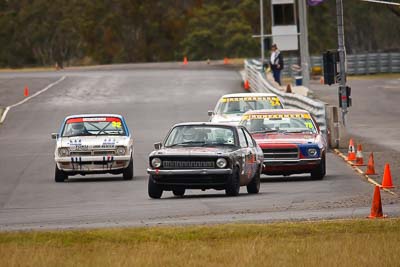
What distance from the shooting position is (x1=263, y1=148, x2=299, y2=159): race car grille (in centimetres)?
2420

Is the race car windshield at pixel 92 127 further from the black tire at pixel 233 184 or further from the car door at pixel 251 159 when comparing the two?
the black tire at pixel 233 184

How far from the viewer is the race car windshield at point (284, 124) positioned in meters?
25.4

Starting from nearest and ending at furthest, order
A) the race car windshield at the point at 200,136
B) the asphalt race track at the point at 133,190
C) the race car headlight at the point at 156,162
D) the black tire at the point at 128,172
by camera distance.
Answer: the asphalt race track at the point at 133,190 → the race car headlight at the point at 156,162 → the race car windshield at the point at 200,136 → the black tire at the point at 128,172

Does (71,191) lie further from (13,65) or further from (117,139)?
(13,65)

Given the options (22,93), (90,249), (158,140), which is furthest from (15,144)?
(90,249)

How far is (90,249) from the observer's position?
1323 cm

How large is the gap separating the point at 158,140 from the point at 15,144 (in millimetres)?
4411

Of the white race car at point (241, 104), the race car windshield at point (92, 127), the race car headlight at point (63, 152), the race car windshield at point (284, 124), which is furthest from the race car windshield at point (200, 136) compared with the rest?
the white race car at point (241, 104)

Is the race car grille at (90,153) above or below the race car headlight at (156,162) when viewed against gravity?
below

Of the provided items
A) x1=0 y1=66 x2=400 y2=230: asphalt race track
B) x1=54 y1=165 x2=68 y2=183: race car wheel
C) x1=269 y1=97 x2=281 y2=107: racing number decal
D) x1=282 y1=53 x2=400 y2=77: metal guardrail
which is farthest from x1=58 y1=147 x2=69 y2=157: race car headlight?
x1=282 y1=53 x2=400 y2=77: metal guardrail

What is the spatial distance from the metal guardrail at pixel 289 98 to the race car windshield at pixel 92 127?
8.11 m

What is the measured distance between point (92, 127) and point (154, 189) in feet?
21.8

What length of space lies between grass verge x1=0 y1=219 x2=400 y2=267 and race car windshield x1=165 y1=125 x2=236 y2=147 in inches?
226

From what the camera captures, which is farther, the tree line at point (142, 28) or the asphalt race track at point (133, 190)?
the tree line at point (142, 28)
